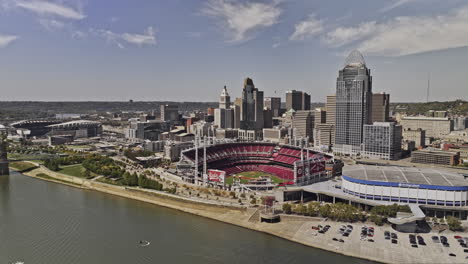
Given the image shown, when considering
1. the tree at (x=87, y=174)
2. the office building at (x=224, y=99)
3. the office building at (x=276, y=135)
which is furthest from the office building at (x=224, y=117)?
the tree at (x=87, y=174)

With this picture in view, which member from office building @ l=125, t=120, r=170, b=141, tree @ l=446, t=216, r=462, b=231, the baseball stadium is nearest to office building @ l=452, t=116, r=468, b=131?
the baseball stadium

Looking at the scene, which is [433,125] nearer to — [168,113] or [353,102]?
[353,102]

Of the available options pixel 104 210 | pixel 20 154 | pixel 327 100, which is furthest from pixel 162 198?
pixel 327 100

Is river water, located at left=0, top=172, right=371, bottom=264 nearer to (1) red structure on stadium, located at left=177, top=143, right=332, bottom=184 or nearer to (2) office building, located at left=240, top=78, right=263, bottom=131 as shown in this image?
(1) red structure on stadium, located at left=177, top=143, right=332, bottom=184

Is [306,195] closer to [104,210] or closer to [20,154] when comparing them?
[104,210]

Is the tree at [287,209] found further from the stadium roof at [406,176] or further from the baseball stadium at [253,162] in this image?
the baseball stadium at [253,162]
